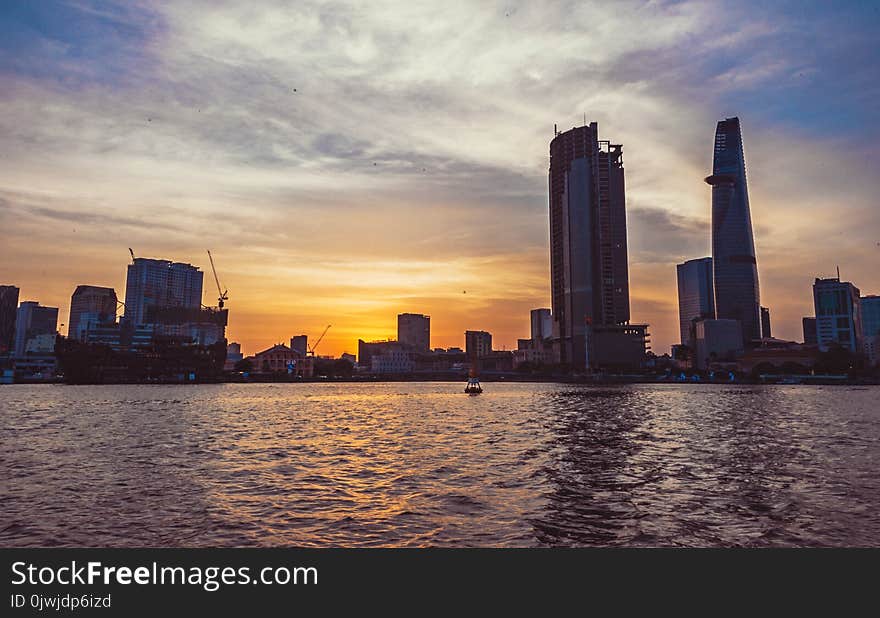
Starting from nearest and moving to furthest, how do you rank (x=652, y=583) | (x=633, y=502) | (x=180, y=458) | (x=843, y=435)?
(x=652, y=583) → (x=633, y=502) → (x=180, y=458) → (x=843, y=435)

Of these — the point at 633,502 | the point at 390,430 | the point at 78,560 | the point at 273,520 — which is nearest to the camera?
the point at 78,560

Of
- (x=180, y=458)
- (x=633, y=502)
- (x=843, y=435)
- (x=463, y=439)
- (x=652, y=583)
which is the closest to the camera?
(x=652, y=583)

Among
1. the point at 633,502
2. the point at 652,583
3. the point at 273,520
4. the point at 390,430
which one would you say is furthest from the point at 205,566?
the point at 390,430

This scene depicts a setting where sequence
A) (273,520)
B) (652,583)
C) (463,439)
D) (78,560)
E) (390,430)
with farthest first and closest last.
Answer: (390,430) < (463,439) < (273,520) < (78,560) < (652,583)

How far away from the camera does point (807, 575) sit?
34.6 ft

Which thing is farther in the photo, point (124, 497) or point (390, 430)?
point (390, 430)

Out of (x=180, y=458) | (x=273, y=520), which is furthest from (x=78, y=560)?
(x=180, y=458)

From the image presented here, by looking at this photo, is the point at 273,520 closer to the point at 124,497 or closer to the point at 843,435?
the point at 124,497

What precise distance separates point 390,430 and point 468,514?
140ft

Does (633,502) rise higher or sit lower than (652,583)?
lower

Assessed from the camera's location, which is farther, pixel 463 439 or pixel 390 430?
pixel 390 430

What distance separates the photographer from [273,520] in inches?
923

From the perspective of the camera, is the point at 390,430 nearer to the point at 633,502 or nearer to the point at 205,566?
the point at 633,502

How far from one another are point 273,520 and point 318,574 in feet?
46.6
